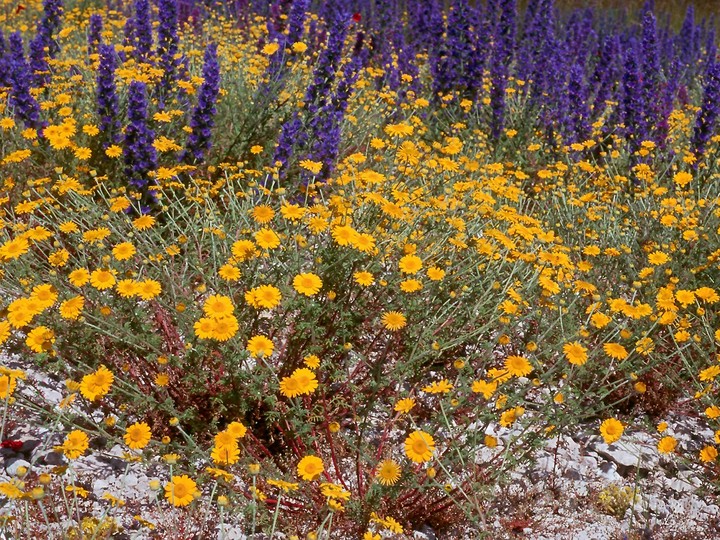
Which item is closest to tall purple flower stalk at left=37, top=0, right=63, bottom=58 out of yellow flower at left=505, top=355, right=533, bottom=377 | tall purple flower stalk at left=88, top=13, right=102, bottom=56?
tall purple flower stalk at left=88, top=13, right=102, bottom=56

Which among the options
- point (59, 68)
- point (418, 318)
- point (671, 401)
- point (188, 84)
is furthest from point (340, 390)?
point (59, 68)

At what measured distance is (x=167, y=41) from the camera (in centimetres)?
429

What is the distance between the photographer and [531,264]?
3.10m

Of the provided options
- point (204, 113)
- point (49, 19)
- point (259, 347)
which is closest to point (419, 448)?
point (259, 347)

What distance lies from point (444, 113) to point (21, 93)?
353 centimetres

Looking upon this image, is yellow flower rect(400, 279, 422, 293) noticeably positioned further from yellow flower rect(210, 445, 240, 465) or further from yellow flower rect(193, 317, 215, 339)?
yellow flower rect(210, 445, 240, 465)

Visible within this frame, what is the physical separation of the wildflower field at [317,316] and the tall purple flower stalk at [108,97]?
15 millimetres

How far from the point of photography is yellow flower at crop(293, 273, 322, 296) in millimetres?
2125

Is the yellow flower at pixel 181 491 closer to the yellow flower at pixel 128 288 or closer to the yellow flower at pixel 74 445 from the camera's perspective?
the yellow flower at pixel 74 445

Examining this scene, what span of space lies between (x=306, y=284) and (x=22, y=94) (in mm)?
2692

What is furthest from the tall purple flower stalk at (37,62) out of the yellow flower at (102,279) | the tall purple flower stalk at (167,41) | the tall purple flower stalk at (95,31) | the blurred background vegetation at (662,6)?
the blurred background vegetation at (662,6)

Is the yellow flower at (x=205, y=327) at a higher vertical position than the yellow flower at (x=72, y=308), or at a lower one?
higher

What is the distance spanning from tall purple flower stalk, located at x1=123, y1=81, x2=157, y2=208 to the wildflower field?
1 centimetres

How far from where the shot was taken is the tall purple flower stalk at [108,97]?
3.46 meters
